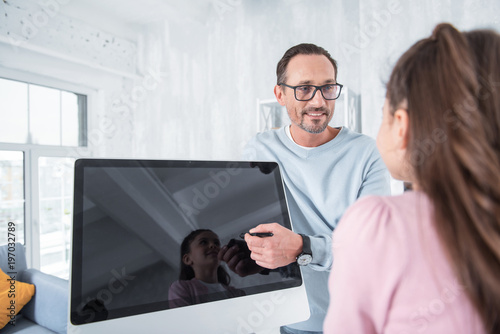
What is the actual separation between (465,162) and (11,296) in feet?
8.39

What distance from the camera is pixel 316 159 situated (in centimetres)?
115

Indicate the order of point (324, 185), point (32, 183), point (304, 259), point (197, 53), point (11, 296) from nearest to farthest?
point (304, 259) < point (324, 185) < point (11, 296) < point (32, 183) < point (197, 53)

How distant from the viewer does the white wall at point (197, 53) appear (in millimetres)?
2428

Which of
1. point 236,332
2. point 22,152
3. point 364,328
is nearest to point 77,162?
point 236,332

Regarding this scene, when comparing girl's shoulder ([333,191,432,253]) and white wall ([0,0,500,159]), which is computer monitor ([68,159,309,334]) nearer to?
girl's shoulder ([333,191,432,253])

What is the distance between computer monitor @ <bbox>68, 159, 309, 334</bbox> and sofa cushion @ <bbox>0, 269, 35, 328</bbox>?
6.29 feet

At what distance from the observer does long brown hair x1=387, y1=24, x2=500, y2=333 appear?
0.36m

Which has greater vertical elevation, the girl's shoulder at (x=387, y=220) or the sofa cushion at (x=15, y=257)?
the girl's shoulder at (x=387, y=220)

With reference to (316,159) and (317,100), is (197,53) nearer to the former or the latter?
(317,100)

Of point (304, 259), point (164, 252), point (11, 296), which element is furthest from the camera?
point (11, 296)

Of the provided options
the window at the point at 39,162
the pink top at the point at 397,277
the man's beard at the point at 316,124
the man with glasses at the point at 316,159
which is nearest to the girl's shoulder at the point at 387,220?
the pink top at the point at 397,277

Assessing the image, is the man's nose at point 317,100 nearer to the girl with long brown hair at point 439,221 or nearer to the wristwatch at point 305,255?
the wristwatch at point 305,255

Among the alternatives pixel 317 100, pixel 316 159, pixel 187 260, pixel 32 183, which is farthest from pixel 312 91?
pixel 32 183

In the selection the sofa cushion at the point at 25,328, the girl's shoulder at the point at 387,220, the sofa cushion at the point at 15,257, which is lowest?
the sofa cushion at the point at 25,328
